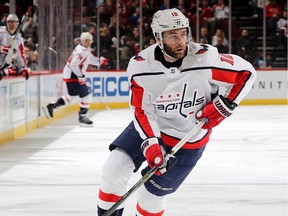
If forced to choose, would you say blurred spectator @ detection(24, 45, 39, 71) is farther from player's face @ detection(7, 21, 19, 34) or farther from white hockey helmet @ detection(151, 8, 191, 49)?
white hockey helmet @ detection(151, 8, 191, 49)

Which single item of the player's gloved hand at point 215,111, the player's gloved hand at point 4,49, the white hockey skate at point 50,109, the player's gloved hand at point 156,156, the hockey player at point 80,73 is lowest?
the white hockey skate at point 50,109

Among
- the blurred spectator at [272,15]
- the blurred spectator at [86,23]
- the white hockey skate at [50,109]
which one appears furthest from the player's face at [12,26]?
the blurred spectator at [272,15]

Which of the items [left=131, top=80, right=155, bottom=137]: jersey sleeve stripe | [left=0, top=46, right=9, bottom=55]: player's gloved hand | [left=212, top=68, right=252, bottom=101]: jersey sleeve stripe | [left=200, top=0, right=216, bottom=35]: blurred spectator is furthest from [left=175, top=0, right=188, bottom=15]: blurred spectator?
[left=131, top=80, right=155, bottom=137]: jersey sleeve stripe

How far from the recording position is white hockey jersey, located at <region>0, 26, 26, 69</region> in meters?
9.72

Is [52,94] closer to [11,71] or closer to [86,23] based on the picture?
[11,71]

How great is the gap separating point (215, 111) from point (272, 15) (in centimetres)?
1323

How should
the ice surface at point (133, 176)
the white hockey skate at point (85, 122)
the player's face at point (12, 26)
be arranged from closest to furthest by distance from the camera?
1. the ice surface at point (133, 176)
2. the player's face at point (12, 26)
3. the white hockey skate at point (85, 122)

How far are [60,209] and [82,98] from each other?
6.65m

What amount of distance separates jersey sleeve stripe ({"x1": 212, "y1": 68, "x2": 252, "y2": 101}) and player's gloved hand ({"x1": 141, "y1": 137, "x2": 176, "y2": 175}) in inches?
15.6

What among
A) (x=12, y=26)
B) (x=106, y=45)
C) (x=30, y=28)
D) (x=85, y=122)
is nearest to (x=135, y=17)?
(x=106, y=45)

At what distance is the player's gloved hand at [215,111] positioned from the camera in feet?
12.1

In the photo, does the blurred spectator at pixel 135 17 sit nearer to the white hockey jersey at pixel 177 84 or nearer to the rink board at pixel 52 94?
the rink board at pixel 52 94

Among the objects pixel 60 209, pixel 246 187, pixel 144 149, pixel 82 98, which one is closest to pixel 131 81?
pixel 144 149

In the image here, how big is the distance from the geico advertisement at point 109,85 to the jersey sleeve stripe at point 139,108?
11.5 meters
